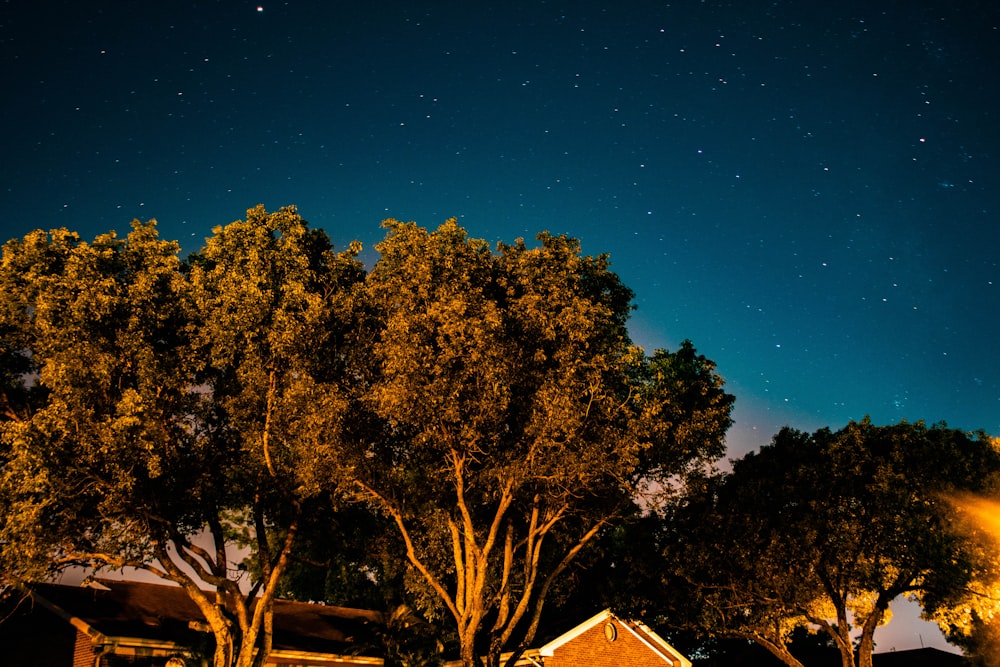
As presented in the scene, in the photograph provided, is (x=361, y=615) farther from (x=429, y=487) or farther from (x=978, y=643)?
(x=978, y=643)

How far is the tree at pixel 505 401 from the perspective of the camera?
20.7m

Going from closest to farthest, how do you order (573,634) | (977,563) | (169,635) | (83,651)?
(83,651), (169,635), (977,563), (573,634)

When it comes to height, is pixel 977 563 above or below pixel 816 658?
above

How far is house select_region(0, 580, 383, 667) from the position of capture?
864 inches

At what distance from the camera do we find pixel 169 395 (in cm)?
2191

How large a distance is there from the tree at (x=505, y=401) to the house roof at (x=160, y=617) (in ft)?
22.4

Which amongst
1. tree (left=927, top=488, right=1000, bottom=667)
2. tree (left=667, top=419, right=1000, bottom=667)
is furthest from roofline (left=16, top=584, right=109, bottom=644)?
tree (left=927, top=488, right=1000, bottom=667)

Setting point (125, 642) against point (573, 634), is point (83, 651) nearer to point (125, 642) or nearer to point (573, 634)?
point (125, 642)

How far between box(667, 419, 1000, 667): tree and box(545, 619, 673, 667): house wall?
10.3ft

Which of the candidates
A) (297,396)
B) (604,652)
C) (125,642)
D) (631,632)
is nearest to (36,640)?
(125,642)

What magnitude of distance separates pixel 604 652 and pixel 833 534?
1190 cm

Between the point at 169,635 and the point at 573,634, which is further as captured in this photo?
the point at 573,634

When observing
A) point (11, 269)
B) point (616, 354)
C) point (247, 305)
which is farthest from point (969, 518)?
point (11, 269)

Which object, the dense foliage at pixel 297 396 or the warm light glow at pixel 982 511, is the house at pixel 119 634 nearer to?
the dense foliage at pixel 297 396
